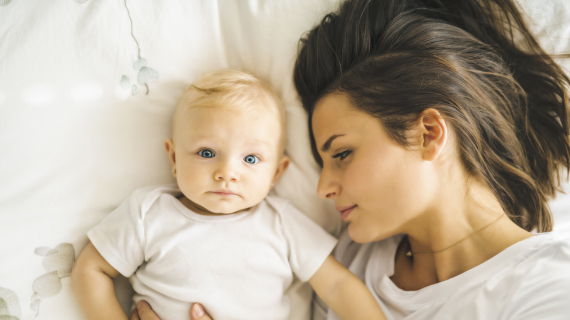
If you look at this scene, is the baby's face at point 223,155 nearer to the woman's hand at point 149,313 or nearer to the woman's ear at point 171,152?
the woman's ear at point 171,152

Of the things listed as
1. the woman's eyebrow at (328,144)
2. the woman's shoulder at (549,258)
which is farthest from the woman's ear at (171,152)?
the woman's shoulder at (549,258)

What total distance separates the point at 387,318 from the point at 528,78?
1007 mm

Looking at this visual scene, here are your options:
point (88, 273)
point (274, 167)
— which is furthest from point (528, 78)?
point (88, 273)

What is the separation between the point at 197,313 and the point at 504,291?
2.95 ft

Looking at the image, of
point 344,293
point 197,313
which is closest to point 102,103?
point 197,313

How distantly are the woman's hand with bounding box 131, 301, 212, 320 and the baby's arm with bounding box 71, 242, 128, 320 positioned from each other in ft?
0.15

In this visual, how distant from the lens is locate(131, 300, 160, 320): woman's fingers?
1.14 meters

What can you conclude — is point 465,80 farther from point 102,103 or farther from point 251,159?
point 102,103

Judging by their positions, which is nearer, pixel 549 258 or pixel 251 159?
pixel 549 258

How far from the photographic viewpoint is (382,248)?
141cm

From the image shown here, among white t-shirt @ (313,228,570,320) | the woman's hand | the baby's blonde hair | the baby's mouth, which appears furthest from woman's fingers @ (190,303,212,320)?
the baby's blonde hair

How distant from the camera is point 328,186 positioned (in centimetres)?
121

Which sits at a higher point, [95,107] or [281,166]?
[95,107]

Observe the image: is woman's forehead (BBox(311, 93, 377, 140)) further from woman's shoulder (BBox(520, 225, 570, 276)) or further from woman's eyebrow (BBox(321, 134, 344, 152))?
woman's shoulder (BBox(520, 225, 570, 276))
